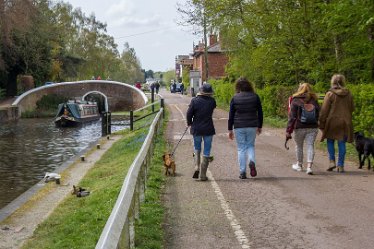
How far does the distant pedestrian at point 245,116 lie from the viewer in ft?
31.6

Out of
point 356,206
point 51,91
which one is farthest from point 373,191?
point 51,91

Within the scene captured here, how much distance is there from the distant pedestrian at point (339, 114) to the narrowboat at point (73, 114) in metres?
35.7

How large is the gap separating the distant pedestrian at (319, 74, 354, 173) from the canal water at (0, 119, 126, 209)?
8.52 meters

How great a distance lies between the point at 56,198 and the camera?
12.9m

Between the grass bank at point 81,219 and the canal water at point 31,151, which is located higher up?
the grass bank at point 81,219

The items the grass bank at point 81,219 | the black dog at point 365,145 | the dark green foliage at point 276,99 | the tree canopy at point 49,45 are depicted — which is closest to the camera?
the grass bank at point 81,219

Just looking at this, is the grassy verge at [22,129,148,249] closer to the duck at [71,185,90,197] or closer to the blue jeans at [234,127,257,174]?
the duck at [71,185,90,197]

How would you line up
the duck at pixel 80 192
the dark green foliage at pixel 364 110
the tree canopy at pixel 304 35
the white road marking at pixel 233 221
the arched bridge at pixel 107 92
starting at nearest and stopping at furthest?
the white road marking at pixel 233 221 → the duck at pixel 80 192 → the dark green foliage at pixel 364 110 → the tree canopy at pixel 304 35 → the arched bridge at pixel 107 92

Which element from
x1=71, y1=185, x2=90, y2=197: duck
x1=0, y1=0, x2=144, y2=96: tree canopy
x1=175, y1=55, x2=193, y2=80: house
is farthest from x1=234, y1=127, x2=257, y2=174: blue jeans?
x1=175, y1=55, x2=193, y2=80: house

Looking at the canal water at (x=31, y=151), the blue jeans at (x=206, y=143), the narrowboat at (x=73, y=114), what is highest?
the blue jeans at (x=206, y=143)

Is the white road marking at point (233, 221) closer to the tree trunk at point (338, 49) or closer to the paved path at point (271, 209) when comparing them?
the paved path at point (271, 209)

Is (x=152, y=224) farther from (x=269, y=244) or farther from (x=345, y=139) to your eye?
(x=345, y=139)

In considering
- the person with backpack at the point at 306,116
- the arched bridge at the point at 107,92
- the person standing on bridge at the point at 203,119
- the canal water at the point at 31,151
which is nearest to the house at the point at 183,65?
the arched bridge at the point at 107,92

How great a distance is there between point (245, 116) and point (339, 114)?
2025 mm
